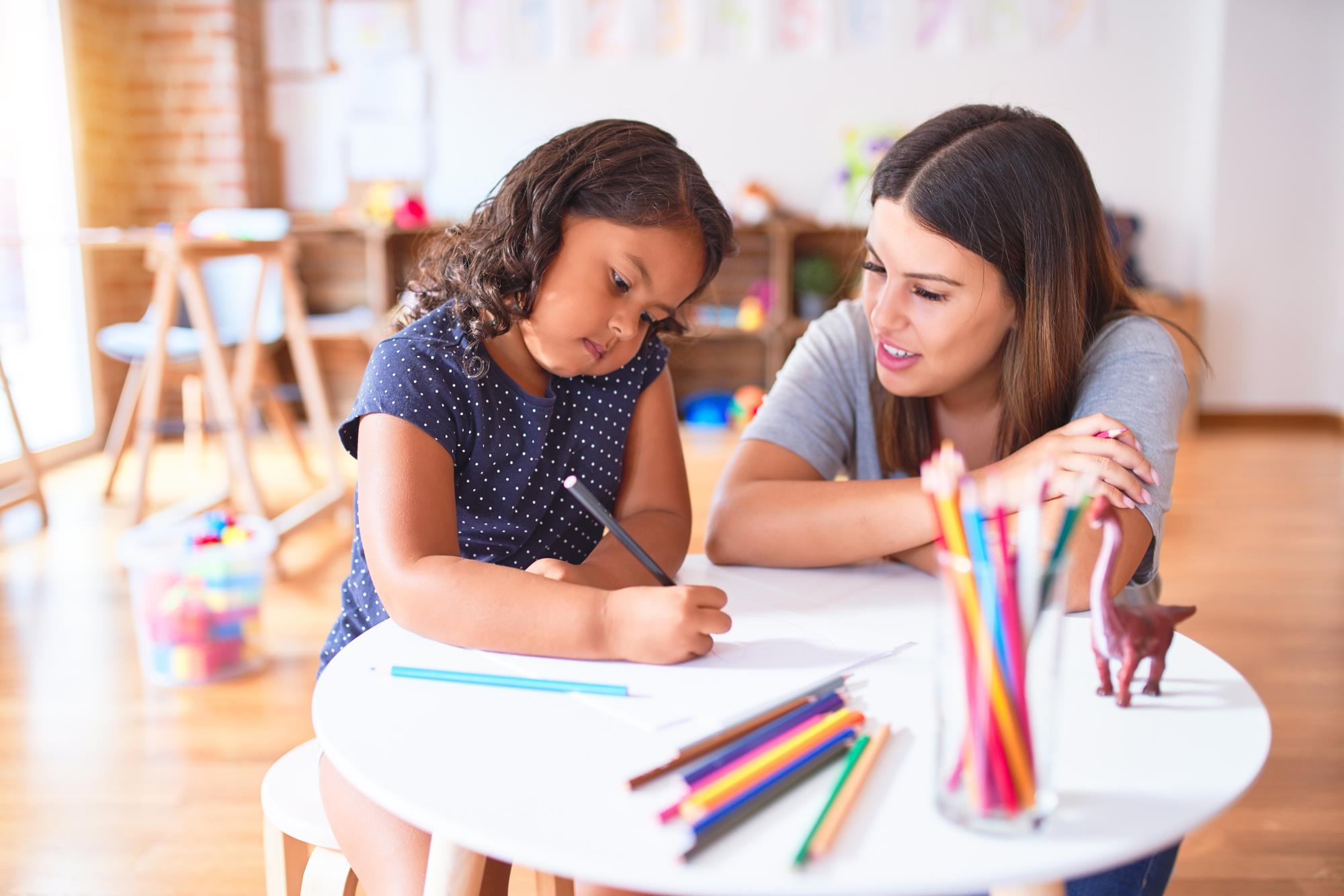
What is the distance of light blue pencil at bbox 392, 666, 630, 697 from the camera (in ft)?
2.35

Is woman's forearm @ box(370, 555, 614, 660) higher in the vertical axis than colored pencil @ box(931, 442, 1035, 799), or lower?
lower

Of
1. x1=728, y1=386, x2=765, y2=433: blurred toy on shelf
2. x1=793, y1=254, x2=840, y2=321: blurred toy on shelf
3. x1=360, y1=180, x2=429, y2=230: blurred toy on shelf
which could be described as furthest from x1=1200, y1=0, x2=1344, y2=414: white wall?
x1=360, y1=180, x2=429, y2=230: blurred toy on shelf

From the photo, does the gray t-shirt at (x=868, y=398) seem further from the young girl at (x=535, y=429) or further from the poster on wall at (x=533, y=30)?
the poster on wall at (x=533, y=30)

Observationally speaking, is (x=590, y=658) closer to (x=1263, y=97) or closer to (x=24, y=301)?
(x=24, y=301)

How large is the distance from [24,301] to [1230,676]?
15.2ft

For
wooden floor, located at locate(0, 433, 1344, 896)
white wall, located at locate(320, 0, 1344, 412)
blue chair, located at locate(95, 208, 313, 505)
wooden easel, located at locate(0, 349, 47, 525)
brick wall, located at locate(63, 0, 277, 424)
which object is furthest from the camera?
white wall, located at locate(320, 0, 1344, 412)

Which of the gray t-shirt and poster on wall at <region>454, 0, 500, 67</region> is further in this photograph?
poster on wall at <region>454, 0, 500, 67</region>

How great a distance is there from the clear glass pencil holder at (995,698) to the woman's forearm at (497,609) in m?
0.31

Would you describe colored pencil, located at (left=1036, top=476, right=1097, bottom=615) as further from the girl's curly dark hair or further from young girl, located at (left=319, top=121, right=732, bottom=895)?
the girl's curly dark hair

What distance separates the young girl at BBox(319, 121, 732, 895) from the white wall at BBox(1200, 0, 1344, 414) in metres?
4.56

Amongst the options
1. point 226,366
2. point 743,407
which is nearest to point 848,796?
point 226,366

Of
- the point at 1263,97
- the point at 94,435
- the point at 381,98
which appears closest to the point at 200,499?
the point at 94,435

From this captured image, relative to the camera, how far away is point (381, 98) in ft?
16.5

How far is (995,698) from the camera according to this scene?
50 centimetres
